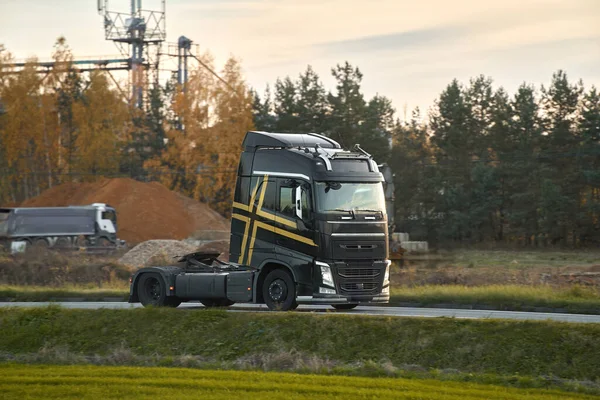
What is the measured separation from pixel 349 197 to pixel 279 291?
2.67 metres

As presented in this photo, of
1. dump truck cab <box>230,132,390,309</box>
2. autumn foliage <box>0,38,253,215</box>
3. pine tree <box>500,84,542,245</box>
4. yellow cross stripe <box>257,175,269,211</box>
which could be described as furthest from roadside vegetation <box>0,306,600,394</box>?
autumn foliage <box>0,38,253,215</box>

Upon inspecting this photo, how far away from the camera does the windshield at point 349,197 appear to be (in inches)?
855

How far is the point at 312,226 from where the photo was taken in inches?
851

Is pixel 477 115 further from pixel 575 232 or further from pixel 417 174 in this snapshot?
pixel 575 232

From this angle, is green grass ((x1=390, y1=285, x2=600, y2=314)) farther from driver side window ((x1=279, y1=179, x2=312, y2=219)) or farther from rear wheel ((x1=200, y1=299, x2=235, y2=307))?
driver side window ((x1=279, y1=179, x2=312, y2=219))

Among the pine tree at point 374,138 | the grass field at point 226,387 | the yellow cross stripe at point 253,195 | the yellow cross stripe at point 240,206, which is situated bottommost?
the grass field at point 226,387

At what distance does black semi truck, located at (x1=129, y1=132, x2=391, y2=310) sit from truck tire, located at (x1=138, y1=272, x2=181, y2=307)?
1184 millimetres

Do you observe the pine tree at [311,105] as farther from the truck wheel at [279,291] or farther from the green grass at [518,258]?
the truck wheel at [279,291]

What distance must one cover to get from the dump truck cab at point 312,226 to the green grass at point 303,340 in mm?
1573

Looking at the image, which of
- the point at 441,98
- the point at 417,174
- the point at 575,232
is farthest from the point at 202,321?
the point at 441,98

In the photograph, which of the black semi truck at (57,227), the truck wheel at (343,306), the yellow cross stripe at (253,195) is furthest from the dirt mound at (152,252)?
the yellow cross stripe at (253,195)

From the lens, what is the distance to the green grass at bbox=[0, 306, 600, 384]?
690 inches

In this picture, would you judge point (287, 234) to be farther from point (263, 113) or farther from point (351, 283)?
point (263, 113)

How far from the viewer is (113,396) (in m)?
14.4
